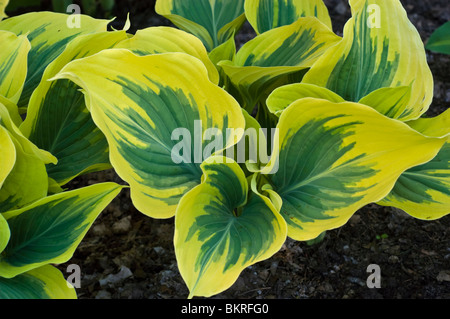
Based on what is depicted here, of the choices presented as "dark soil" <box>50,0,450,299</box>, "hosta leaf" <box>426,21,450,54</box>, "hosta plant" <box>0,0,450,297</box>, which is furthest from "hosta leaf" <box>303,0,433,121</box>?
"hosta leaf" <box>426,21,450,54</box>

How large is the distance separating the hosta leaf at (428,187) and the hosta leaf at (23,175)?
0.56 m

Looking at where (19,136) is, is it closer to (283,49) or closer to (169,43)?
(169,43)

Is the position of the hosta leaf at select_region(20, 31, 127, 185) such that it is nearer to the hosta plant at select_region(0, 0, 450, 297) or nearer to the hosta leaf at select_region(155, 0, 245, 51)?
the hosta plant at select_region(0, 0, 450, 297)

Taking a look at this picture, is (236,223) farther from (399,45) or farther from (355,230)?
(355,230)

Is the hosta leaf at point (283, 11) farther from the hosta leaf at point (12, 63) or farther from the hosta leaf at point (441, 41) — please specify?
the hosta leaf at point (441, 41)

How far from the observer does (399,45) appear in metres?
0.88

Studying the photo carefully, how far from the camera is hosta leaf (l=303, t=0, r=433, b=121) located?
0.87 meters

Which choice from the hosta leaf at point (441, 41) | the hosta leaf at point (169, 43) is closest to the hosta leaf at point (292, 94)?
the hosta leaf at point (169, 43)

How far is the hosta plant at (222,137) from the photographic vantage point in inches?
29.0

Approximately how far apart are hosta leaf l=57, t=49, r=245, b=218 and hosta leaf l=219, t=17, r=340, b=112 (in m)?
0.15

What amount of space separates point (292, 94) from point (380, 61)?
171 millimetres
